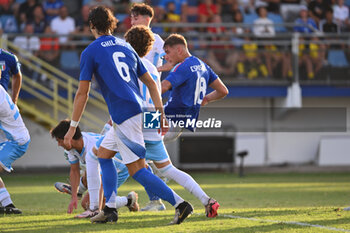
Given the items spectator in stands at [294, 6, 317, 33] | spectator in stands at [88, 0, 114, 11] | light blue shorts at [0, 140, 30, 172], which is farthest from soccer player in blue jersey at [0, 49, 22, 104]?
spectator in stands at [294, 6, 317, 33]

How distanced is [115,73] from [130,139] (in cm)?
65

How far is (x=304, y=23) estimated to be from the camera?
20.7m

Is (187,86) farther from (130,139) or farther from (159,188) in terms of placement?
(159,188)

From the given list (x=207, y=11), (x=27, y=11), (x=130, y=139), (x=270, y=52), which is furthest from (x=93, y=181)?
(x=207, y=11)

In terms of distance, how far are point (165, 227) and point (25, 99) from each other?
522 inches

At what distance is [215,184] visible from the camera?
15.2 m

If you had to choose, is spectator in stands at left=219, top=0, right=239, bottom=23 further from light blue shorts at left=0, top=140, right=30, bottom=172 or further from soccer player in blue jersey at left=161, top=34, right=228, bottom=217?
light blue shorts at left=0, top=140, right=30, bottom=172

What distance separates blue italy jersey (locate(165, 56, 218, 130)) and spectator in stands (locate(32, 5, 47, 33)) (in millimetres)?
11943

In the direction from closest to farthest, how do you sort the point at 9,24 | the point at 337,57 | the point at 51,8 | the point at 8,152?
the point at 8,152 → the point at 337,57 → the point at 9,24 → the point at 51,8

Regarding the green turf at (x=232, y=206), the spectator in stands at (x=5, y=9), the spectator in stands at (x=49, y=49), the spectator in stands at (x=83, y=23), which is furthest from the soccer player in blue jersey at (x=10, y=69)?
the spectator in stands at (x=5, y=9)

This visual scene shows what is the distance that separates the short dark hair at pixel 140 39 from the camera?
720cm

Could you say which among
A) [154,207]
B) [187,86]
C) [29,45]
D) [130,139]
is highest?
[29,45]

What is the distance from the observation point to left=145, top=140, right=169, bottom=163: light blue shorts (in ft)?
23.4

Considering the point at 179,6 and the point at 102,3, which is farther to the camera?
the point at 179,6
